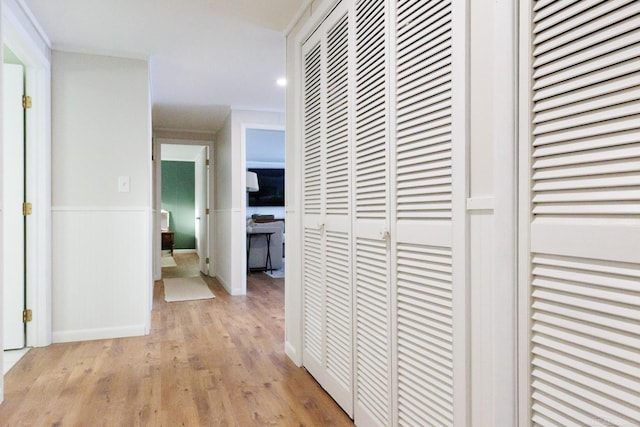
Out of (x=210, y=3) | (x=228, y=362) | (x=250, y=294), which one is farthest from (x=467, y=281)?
(x=250, y=294)

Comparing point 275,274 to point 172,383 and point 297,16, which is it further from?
point 297,16

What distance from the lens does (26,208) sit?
9.67 ft

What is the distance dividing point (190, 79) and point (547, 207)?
359 centimetres

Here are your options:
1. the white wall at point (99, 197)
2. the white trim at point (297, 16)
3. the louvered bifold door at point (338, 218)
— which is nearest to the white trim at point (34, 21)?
the white wall at point (99, 197)

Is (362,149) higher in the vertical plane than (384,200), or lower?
higher

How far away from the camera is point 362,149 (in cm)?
178

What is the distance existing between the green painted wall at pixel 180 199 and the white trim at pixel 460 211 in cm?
994

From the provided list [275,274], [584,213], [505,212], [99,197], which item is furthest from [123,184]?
[275,274]

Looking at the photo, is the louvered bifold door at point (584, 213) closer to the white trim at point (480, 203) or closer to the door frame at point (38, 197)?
the white trim at point (480, 203)

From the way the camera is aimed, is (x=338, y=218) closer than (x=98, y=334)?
Yes

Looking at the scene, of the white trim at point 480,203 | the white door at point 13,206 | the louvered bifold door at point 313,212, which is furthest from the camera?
the white door at point 13,206

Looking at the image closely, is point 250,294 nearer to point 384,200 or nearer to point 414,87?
point 384,200

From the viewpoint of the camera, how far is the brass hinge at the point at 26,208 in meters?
2.94

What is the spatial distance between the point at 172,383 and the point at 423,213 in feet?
5.94
